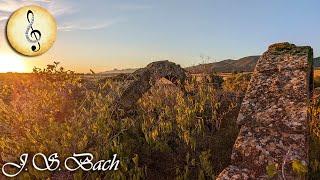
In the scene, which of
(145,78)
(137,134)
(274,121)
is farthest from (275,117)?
(145,78)

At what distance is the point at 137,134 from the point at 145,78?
286 cm

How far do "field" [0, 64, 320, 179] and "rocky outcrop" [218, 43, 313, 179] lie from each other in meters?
0.78

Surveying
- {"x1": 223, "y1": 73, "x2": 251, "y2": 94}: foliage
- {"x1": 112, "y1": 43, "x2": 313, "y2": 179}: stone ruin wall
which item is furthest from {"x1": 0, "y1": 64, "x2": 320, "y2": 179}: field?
{"x1": 223, "y1": 73, "x2": 251, "y2": 94}: foliage

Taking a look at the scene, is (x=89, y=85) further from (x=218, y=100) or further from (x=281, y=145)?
(x=281, y=145)

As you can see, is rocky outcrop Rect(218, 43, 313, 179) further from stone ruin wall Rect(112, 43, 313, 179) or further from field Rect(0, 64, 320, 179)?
field Rect(0, 64, 320, 179)

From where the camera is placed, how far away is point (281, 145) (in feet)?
21.2

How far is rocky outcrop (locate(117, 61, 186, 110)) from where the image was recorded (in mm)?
10842

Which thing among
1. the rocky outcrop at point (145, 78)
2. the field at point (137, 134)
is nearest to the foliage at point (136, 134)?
the field at point (137, 134)

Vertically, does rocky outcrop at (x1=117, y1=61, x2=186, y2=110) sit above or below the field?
above

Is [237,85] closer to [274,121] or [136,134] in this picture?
[136,134]

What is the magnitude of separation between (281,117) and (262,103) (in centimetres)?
58

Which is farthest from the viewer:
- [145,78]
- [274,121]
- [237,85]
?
[237,85]

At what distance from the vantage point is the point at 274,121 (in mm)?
6941

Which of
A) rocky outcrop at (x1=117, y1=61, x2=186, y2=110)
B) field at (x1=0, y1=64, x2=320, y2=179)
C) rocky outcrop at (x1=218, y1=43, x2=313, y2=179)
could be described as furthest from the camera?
rocky outcrop at (x1=117, y1=61, x2=186, y2=110)
